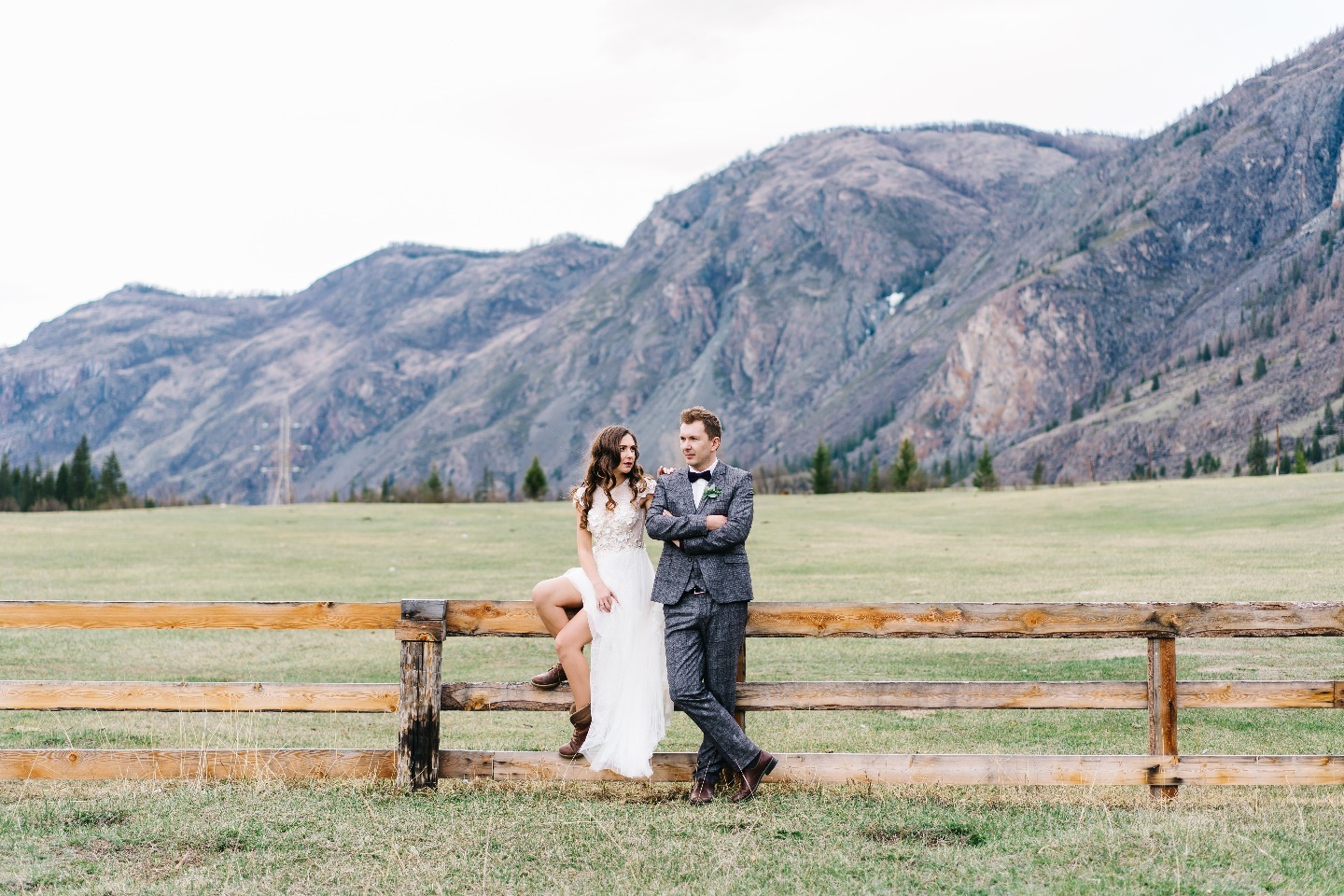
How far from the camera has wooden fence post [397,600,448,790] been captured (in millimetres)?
8648

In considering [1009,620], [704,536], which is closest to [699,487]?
[704,536]

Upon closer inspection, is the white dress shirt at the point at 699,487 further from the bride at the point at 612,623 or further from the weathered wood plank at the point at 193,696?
the weathered wood plank at the point at 193,696

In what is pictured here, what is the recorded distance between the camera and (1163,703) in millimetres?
8523

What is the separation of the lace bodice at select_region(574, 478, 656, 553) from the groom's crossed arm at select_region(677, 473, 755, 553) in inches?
19.9

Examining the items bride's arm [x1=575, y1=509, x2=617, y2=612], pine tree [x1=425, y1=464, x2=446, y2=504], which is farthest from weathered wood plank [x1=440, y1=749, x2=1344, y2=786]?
pine tree [x1=425, y1=464, x2=446, y2=504]

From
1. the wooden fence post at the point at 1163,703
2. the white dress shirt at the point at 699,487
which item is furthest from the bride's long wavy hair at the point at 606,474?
the wooden fence post at the point at 1163,703

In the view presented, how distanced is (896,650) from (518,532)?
34.5m

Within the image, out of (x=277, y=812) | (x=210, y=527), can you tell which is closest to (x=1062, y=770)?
(x=277, y=812)

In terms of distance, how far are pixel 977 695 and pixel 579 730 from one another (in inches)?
116

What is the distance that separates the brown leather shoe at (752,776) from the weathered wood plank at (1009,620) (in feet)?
2.94

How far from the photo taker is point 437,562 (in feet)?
132

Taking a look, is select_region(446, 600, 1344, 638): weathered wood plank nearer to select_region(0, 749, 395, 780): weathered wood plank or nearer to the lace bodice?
the lace bodice

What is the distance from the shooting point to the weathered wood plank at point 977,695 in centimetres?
857

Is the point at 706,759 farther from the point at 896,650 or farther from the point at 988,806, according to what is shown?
the point at 896,650
